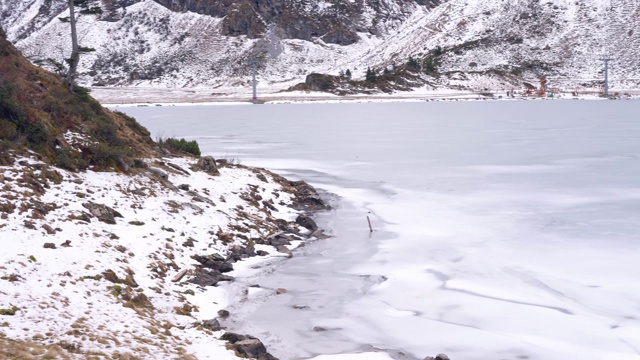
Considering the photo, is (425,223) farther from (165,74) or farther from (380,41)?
(380,41)

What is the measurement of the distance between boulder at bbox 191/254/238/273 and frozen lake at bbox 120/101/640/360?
80 cm

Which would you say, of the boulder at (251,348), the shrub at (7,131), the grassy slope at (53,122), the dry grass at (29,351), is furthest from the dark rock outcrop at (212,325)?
the shrub at (7,131)

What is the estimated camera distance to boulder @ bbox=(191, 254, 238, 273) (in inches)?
512

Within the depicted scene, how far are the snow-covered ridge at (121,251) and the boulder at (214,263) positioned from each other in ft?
0.59

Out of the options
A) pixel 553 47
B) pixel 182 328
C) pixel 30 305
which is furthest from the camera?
pixel 553 47

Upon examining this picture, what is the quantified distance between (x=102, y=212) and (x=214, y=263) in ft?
7.95

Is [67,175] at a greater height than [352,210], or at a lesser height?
greater

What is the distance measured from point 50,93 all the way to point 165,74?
139169mm

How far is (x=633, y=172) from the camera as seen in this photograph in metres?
23.3

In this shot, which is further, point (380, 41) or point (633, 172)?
point (380, 41)

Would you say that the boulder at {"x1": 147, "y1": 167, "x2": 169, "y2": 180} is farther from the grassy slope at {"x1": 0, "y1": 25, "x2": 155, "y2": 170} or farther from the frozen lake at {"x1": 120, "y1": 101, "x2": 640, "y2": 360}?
the frozen lake at {"x1": 120, "y1": 101, "x2": 640, "y2": 360}

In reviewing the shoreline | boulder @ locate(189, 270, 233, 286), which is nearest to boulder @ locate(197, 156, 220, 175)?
boulder @ locate(189, 270, 233, 286)

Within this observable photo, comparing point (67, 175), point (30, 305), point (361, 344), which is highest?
point (67, 175)

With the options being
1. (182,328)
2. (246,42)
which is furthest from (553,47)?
(182,328)
